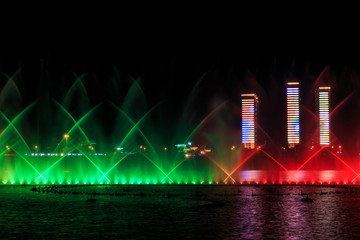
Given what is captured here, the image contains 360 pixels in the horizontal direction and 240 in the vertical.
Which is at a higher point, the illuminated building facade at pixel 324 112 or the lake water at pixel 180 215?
the illuminated building facade at pixel 324 112

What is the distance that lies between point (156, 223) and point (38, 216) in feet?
17.2

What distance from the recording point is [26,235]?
15344mm

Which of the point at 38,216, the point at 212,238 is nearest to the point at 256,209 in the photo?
the point at 212,238

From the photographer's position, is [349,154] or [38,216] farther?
[349,154]

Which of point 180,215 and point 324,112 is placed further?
point 324,112

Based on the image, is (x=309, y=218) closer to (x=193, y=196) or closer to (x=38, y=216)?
(x=193, y=196)

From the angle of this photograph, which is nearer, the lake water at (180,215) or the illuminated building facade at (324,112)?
the lake water at (180,215)

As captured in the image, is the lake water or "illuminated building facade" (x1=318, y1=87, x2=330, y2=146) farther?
"illuminated building facade" (x1=318, y1=87, x2=330, y2=146)

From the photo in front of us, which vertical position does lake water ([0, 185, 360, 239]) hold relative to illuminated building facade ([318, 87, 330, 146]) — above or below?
below

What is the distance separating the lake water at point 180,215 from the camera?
15.7 metres

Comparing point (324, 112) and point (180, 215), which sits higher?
point (324, 112)

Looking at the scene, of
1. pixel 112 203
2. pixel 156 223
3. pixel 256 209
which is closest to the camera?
A: pixel 156 223

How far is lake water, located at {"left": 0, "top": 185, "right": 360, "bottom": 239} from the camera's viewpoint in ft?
51.5

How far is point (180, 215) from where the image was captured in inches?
773
